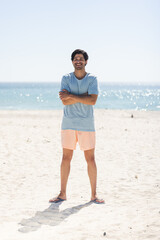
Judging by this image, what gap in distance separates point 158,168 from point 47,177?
2607 mm

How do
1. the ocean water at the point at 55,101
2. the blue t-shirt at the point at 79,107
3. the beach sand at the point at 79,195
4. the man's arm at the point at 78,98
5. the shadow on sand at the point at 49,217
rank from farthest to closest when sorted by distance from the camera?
the ocean water at the point at 55,101 → the blue t-shirt at the point at 79,107 → the man's arm at the point at 78,98 → the shadow on sand at the point at 49,217 → the beach sand at the point at 79,195

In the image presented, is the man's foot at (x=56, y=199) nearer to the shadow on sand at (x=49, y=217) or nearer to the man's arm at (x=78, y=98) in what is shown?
the shadow on sand at (x=49, y=217)

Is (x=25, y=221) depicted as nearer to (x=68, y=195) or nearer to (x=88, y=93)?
(x=68, y=195)

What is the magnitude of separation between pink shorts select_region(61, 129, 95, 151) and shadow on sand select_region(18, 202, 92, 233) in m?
0.93

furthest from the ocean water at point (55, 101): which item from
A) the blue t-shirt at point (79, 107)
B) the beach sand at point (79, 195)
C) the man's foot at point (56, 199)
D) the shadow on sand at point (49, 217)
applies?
the shadow on sand at point (49, 217)

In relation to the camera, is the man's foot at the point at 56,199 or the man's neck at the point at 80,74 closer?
the man's neck at the point at 80,74

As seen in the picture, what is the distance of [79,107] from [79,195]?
64.6 inches

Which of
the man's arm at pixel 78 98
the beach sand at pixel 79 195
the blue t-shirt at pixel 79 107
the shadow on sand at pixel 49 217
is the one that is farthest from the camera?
the blue t-shirt at pixel 79 107

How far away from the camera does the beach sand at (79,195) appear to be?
3.26m

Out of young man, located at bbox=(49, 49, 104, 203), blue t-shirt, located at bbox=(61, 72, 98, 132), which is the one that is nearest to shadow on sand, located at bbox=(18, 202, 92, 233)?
young man, located at bbox=(49, 49, 104, 203)

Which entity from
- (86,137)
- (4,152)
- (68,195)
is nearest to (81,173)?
(68,195)

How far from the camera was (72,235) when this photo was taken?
3.13m

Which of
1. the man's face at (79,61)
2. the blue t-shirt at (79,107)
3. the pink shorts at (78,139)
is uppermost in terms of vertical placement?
the man's face at (79,61)

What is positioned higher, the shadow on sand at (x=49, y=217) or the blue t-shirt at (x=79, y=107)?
the blue t-shirt at (x=79, y=107)
